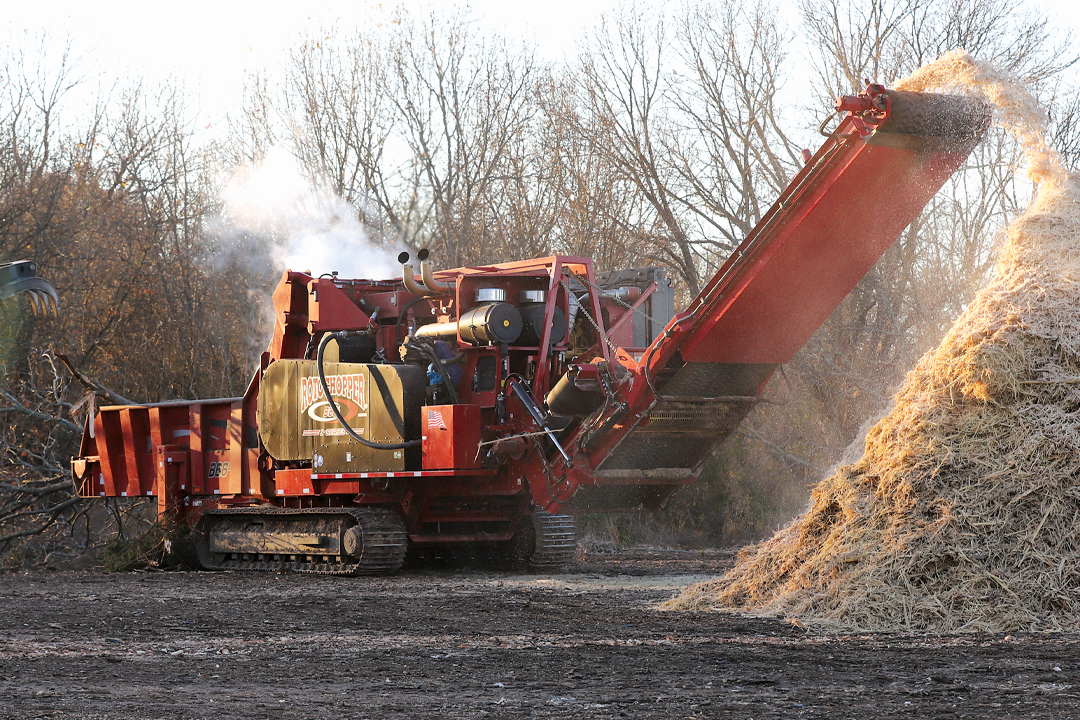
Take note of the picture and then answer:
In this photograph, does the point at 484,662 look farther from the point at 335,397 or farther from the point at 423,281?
the point at 423,281

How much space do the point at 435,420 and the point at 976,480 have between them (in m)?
5.31

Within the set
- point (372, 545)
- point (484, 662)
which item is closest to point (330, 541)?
point (372, 545)

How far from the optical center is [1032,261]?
9.10 m

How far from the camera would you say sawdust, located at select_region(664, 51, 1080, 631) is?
8.07 metres

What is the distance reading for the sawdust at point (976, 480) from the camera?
26.5 ft

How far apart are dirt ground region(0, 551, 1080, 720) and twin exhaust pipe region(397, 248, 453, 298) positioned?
3.22m

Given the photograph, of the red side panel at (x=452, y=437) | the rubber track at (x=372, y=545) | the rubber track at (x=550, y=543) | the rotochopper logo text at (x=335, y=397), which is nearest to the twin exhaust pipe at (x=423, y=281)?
the rotochopper logo text at (x=335, y=397)

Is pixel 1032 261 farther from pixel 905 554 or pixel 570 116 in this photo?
pixel 570 116

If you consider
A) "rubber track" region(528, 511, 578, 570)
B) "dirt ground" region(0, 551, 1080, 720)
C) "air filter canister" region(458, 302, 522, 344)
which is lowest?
"dirt ground" region(0, 551, 1080, 720)

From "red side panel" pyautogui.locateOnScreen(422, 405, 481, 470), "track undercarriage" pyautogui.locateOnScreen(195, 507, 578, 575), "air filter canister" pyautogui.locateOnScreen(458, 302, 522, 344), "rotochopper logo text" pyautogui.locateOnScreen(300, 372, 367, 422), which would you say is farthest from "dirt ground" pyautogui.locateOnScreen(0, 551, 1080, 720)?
"air filter canister" pyautogui.locateOnScreen(458, 302, 522, 344)

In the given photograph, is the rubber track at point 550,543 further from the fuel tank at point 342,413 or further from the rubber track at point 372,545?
the fuel tank at point 342,413

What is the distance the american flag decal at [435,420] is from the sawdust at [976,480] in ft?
10.9

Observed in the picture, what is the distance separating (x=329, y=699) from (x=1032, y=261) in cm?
589

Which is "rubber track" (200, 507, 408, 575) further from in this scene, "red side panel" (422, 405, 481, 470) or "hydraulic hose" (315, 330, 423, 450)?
"red side panel" (422, 405, 481, 470)
